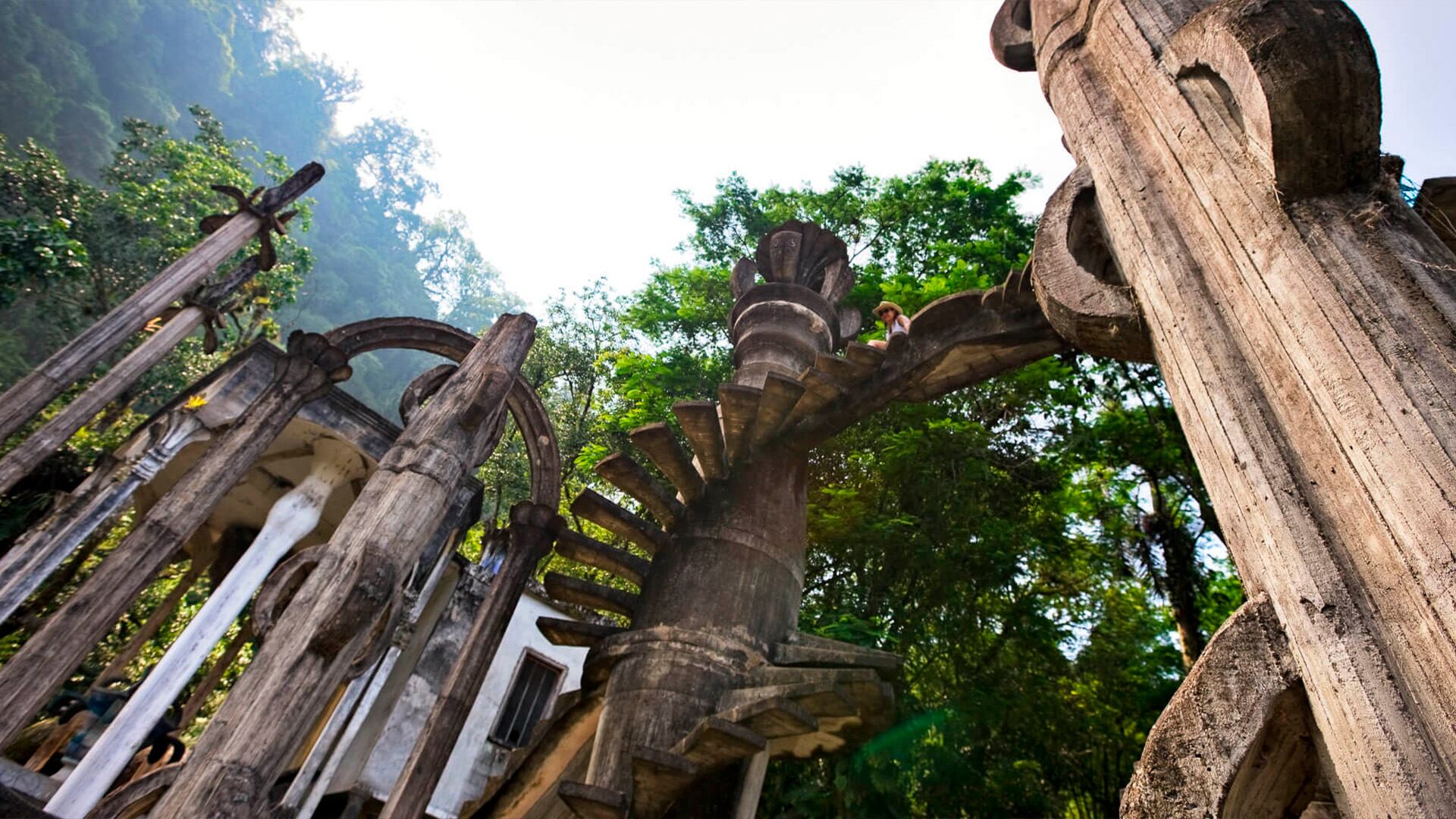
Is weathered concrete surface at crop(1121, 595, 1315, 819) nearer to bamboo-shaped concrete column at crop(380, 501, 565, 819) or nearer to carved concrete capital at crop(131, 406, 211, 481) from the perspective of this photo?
bamboo-shaped concrete column at crop(380, 501, 565, 819)

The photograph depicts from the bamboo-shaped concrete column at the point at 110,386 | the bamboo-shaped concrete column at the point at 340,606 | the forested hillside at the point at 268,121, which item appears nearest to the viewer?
the bamboo-shaped concrete column at the point at 340,606

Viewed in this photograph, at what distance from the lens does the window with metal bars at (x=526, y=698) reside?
13.0 metres

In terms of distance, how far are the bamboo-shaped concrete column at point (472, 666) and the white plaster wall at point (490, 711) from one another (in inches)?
312

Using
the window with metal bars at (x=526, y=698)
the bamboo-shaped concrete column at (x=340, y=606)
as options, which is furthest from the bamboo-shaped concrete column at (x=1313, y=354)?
the window with metal bars at (x=526, y=698)

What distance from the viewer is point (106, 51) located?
45.7m

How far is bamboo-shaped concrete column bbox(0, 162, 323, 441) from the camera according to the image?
552cm

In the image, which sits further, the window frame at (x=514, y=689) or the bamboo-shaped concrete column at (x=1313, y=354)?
the window frame at (x=514, y=689)

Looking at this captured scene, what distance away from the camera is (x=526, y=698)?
13445 millimetres

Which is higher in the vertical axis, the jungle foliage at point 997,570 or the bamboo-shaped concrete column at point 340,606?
the jungle foliage at point 997,570

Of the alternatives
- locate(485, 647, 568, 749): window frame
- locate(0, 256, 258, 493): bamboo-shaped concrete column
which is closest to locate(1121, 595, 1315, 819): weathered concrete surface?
locate(0, 256, 258, 493): bamboo-shaped concrete column

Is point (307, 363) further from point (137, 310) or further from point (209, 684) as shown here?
point (209, 684)

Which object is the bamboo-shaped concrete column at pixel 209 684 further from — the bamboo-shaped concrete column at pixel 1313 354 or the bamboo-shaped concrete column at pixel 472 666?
the bamboo-shaped concrete column at pixel 1313 354

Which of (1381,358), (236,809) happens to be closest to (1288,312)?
(1381,358)

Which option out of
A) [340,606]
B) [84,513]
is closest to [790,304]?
[340,606]
